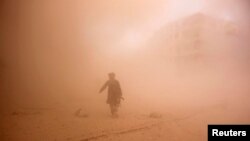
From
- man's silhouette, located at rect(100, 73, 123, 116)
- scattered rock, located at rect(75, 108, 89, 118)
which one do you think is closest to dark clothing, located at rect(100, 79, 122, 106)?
man's silhouette, located at rect(100, 73, 123, 116)

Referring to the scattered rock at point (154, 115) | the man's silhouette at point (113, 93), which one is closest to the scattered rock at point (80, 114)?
Result: the man's silhouette at point (113, 93)

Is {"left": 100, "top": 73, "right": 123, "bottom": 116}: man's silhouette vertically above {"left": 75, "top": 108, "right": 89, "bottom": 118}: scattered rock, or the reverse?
{"left": 100, "top": 73, "right": 123, "bottom": 116}: man's silhouette

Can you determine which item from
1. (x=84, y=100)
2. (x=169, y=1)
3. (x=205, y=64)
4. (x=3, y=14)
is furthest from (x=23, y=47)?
(x=205, y=64)

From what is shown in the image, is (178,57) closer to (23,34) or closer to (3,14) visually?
(23,34)

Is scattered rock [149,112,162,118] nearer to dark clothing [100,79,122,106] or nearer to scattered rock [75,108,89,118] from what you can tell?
dark clothing [100,79,122,106]

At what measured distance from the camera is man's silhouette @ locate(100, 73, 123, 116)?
2133 mm

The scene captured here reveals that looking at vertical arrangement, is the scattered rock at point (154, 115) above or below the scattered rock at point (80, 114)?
above

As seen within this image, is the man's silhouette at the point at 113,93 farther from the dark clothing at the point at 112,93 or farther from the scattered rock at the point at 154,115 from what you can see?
the scattered rock at the point at 154,115

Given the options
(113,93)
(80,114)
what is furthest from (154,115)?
(80,114)

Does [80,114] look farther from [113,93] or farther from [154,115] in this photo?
[154,115]

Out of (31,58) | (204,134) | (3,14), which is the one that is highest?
(3,14)

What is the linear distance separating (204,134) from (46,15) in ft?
4.87

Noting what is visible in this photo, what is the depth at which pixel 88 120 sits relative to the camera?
6.91ft

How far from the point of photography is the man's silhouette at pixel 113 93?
213cm
